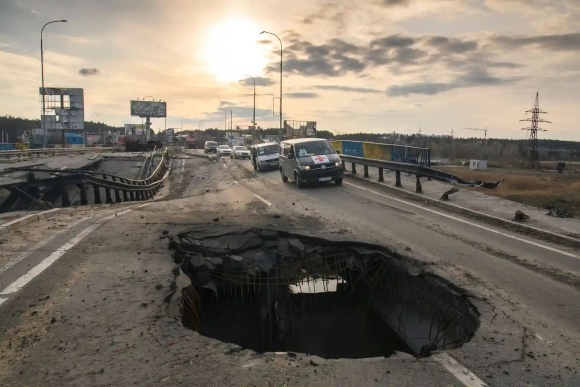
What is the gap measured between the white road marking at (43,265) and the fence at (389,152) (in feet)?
49.0

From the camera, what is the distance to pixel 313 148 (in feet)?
65.3

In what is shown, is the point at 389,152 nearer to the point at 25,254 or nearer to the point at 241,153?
the point at 25,254

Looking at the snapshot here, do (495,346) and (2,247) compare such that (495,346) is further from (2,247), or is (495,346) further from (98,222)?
(98,222)

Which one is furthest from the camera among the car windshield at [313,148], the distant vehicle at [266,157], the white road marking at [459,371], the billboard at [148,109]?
the billboard at [148,109]

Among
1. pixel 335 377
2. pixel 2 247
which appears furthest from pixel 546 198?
pixel 2 247

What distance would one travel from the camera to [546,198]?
51.6ft

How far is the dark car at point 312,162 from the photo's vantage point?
18.8m

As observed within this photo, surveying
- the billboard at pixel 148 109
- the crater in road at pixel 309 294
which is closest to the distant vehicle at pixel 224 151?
the crater in road at pixel 309 294

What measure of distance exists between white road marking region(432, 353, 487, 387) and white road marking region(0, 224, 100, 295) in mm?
4888

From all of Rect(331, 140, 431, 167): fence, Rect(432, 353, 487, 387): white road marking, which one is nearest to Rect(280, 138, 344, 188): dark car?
Rect(331, 140, 431, 167): fence

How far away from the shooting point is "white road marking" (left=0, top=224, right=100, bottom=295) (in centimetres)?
586

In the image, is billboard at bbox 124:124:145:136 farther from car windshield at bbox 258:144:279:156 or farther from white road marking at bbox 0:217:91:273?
white road marking at bbox 0:217:91:273

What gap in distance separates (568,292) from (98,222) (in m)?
9.03

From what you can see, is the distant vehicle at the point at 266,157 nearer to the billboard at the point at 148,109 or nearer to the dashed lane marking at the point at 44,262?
the dashed lane marking at the point at 44,262
